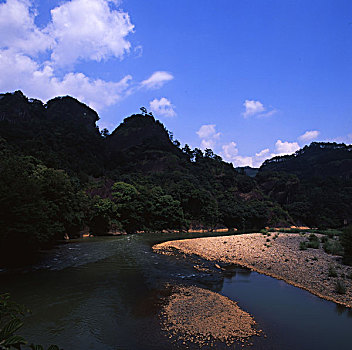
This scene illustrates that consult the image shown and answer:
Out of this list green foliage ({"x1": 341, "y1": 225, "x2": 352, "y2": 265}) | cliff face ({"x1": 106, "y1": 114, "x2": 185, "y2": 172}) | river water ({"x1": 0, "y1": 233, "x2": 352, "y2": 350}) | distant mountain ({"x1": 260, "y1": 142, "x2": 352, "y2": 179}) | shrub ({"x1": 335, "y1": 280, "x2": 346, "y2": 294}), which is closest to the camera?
river water ({"x1": 0, "y1": 233, "x2": 352, "y2": 350})

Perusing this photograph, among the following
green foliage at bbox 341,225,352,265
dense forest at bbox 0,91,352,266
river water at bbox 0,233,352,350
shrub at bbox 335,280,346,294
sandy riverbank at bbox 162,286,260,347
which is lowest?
river water at bbox 0,233,352,350

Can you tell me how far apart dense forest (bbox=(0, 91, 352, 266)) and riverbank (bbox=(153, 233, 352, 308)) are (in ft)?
45.6

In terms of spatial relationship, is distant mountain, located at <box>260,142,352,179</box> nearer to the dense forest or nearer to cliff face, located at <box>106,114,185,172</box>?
the dense forest

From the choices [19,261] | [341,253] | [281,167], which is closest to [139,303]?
[19,261]

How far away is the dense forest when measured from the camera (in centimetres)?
2288

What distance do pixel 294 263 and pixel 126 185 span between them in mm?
40599

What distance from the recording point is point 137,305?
11688mm

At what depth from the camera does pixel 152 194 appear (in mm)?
56375

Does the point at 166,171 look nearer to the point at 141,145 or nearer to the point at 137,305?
the point at 141,145

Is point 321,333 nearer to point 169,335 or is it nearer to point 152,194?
point 169,335

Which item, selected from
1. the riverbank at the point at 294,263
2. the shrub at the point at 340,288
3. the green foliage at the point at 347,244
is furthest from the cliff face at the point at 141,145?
the shrub at the point at 340,288

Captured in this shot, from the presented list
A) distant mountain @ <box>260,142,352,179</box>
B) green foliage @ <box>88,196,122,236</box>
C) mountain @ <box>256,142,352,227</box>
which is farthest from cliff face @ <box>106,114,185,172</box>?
distant mountain @ <box>260,142,352,179</box>

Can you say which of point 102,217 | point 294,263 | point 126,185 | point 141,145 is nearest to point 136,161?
point 141,145

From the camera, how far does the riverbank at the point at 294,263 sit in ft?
45.2
